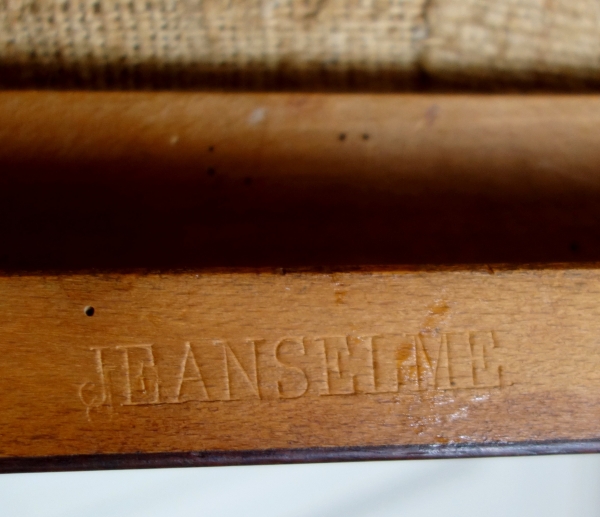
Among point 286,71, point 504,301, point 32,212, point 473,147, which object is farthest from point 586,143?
point 32,212

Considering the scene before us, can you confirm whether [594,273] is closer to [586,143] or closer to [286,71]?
[586,143]

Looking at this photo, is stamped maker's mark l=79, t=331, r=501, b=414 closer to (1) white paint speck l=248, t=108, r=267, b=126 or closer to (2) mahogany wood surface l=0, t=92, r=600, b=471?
(2) mahogany wood surface l=0, t=92, r=600, b=471

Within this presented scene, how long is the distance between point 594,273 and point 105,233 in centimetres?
48

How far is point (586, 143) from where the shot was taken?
1.99 ft

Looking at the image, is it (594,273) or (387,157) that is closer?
(594,273)

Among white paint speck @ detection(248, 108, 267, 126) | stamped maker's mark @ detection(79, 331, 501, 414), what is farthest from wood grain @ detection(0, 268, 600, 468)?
white paint speck @ detection(248, 108, 267, 126)

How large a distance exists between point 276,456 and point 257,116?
35 cm

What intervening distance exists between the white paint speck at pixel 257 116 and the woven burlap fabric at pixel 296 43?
34 mm

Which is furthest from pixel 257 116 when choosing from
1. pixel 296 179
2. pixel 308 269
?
pixel 308 269

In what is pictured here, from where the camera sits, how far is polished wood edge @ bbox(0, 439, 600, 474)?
19.8 inches

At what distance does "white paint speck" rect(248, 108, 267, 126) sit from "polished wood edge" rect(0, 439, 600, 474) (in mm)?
337

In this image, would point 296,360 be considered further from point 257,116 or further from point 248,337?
point 257,116

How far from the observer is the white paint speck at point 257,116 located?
0.59 m

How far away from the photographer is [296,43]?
595 mm
